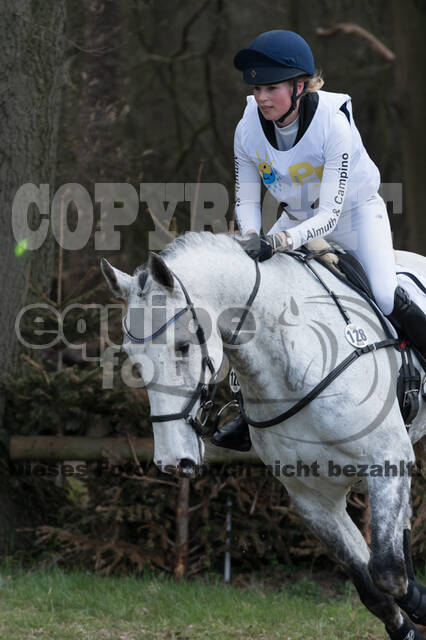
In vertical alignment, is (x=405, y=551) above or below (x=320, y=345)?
below

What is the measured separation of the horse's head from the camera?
324cm

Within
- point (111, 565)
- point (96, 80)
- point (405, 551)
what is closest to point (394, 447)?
point (405, 551)

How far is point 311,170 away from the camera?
4.06 m

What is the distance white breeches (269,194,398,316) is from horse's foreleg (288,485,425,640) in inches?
39.1

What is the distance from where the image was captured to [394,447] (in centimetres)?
375

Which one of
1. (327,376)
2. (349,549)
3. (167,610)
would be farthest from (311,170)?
(167,610)

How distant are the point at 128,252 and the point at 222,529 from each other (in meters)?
6.91

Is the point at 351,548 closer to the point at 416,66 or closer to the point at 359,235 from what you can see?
the point at 359,235

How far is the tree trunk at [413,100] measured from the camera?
1062 centimetres

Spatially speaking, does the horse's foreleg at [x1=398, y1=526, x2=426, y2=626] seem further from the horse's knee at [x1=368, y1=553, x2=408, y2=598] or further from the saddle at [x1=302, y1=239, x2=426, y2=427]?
the saddle at [x1=302, y1=239, x2=426, y2=427]

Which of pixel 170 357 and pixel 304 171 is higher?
pixel 304 171

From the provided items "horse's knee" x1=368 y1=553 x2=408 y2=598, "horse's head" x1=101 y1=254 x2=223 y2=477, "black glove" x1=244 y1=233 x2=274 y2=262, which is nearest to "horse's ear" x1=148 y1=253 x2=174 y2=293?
"horse's head" x1=101 y1=254 x2=223 y2=477

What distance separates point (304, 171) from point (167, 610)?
2945 mm

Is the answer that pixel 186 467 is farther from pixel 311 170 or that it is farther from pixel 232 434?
pixel 311 170
